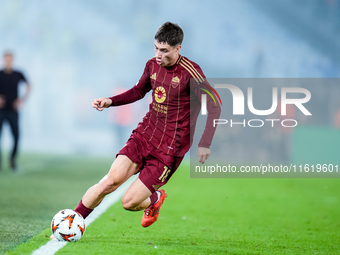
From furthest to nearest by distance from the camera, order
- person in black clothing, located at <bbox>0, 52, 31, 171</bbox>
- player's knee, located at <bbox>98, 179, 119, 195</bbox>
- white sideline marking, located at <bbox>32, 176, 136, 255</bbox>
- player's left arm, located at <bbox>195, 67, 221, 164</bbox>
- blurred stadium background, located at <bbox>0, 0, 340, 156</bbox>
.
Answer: blurred stadium background, located at <bbox>0, 0, 340, 156</bbox>
person in black clothing, located at <bbox>0, 52, 31, 171</bbox>
player's left arm, located at <bbox>195, 67, 221, 164</bbox>
player's knee, located at <bbox>98, 179, 119, 195</bbox>
white sideline marking, located at <bbox>32, 176, 136, 255</bbox>

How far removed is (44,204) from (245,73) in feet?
43.8

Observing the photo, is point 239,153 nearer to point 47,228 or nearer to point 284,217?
point 284,217

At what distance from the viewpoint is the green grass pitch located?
15.5 ft

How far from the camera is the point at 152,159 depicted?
4.89 metres

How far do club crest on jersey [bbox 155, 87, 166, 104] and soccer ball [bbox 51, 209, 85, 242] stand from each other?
4.37ft

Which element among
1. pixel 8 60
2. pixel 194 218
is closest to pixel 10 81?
pixel 8 60

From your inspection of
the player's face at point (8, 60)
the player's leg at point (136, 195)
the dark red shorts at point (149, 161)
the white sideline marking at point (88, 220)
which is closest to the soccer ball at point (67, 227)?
the white sideline marking at point (88, 220)

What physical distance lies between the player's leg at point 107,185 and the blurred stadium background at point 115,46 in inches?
553

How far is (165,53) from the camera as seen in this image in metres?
4.63

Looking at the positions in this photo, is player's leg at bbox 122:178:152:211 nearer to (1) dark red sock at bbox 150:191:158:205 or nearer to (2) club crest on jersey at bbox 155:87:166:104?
(1) dark red sock at bbox 150:191:158:205

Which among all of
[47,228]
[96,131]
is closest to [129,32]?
[96,131]

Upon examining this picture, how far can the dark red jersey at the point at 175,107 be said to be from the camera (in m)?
4.75

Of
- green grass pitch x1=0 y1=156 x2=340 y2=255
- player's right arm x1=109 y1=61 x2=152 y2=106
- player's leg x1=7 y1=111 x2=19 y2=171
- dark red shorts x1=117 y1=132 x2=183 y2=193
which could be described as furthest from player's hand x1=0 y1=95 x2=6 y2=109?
dark red shorts x1=117 y1=132 x2=183 y2=193

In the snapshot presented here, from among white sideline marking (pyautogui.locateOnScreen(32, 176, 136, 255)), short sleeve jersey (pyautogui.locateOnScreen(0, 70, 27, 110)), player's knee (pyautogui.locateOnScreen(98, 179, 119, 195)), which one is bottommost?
white sideline marking (pyautogui.locateOnScreen(32, 176, 136, 255))
